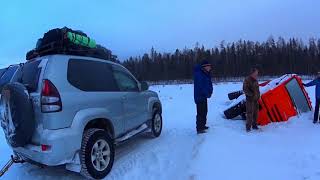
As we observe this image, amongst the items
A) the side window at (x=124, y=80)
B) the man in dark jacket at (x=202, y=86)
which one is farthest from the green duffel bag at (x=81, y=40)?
the man in dark jacket at (x=202, y=86)

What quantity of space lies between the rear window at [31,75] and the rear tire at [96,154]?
1.10 metres

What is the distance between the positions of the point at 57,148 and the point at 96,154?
831 millimetres

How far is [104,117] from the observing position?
262 inches

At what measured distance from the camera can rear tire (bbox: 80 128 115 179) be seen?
237 inches

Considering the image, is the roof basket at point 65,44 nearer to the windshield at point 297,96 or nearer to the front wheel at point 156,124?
the front wheel at point 156,124

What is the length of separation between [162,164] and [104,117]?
139 centimetres

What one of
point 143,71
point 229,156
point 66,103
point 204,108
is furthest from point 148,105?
point 143,71

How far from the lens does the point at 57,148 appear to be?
18.4 ft

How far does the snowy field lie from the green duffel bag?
7.38ft

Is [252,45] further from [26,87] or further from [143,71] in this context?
[26,87]

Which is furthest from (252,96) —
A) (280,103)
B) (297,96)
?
(297,96)

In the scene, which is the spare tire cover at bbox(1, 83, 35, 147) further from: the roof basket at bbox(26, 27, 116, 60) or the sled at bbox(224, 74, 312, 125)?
the sled at bbox(224, 74, 312, 125)

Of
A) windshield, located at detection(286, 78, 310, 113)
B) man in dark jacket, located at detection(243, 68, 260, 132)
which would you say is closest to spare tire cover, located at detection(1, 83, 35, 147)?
man in dark jacket, located at detection(243, 68, 260, 132)

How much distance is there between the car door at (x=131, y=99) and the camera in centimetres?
763
